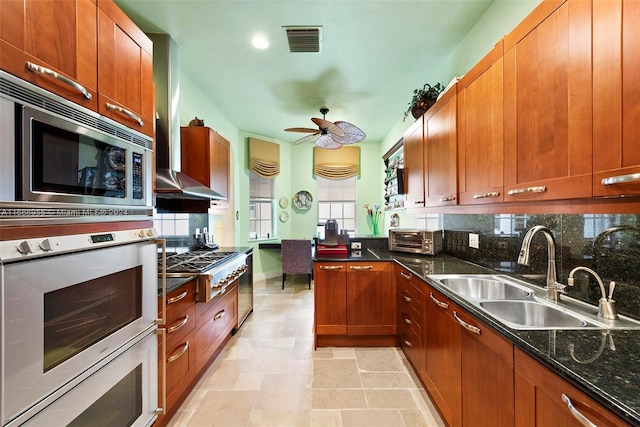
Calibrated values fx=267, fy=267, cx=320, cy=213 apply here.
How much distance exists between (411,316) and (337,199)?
397cm

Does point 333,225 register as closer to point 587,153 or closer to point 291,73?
point 291,73

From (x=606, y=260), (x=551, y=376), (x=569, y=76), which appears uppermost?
(x=569, y=76)

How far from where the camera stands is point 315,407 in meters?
1.87

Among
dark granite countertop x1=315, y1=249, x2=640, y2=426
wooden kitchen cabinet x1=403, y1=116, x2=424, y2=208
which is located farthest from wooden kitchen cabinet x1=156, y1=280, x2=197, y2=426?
wooden kitchen cabinet x1=403, y1=116, x2=424, y2=208

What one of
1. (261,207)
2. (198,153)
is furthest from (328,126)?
(261,207)

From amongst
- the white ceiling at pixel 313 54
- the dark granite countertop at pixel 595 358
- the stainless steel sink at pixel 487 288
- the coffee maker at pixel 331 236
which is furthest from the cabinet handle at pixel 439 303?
the white ceiling at pixel 313 54

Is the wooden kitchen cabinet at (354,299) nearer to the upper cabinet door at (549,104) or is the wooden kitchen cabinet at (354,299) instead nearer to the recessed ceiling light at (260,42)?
the upper cabinet door at (549,104)

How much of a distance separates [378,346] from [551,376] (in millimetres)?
2057

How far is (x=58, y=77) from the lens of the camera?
0.91 metres

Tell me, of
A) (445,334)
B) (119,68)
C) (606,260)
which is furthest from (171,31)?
(606,260)

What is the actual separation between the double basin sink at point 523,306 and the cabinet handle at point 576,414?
0.99 feet

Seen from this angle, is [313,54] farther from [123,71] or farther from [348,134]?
[123,71]

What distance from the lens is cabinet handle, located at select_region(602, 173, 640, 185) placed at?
0.77m

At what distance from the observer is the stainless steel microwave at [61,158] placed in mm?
788
